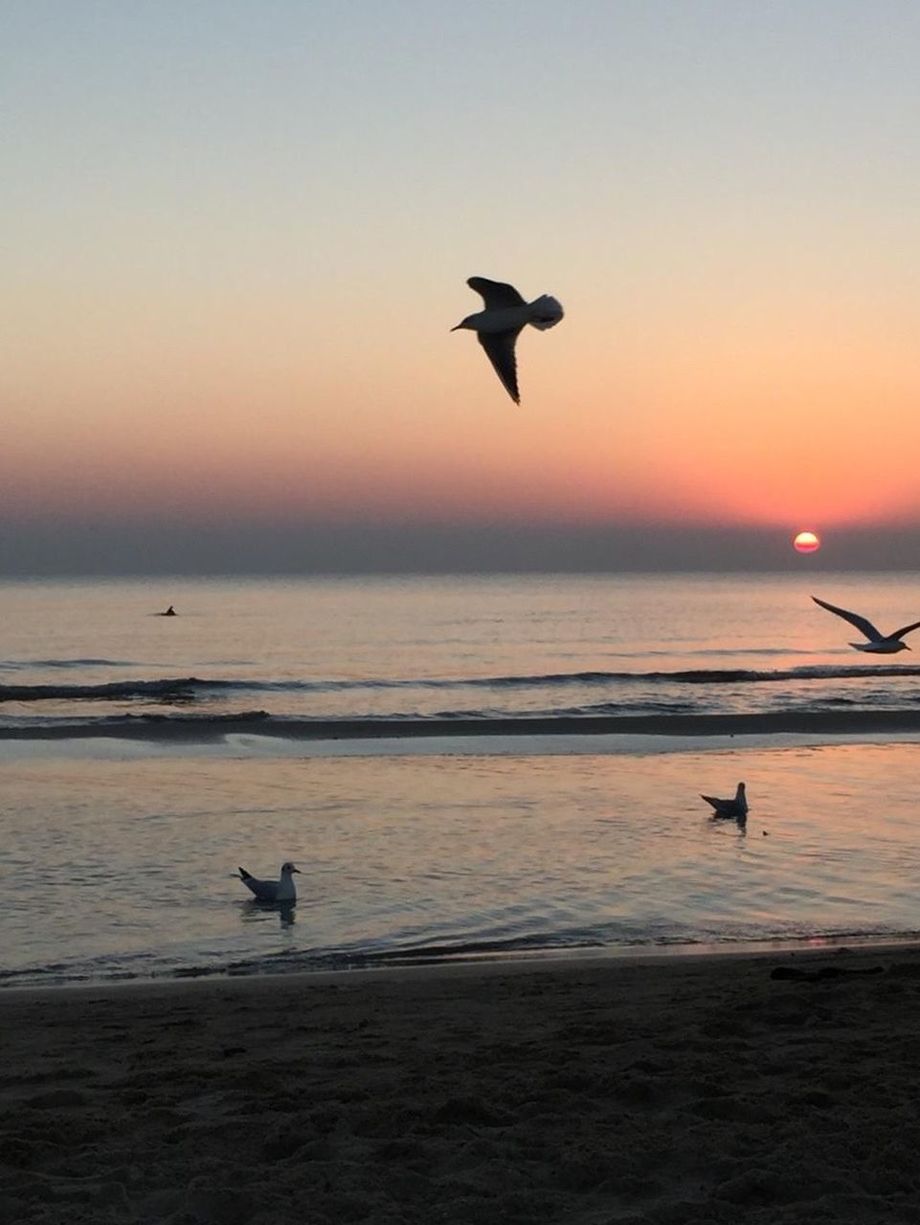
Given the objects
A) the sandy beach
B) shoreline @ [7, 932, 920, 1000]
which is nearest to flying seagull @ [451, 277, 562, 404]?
the sandy beach

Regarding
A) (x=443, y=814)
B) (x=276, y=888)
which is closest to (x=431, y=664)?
(x=443, y=814)

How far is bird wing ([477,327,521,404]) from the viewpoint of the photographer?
21.2 ft

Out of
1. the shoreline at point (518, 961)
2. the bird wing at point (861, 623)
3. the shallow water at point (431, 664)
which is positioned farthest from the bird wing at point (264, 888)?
the shallow water at point (431, 664)

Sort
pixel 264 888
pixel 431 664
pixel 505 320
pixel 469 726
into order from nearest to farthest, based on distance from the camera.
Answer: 1. pixel 505 320
2. pixel 264 888
3. pixel 469 726
4. pixel 431 664

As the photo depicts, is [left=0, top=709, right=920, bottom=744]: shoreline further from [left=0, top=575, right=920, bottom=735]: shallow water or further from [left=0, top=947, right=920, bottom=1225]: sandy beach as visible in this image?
[left=0, top=947, right=920, bottom=1225]: sandy beach

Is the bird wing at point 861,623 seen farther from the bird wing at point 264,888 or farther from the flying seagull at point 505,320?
the flying seagull at point 505,320

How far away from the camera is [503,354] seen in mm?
6496

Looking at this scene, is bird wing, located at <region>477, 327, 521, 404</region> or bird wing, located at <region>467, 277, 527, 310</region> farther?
bird wing, located at <region>477, 327, 521, 404</region>

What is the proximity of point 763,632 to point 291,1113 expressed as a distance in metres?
66.3

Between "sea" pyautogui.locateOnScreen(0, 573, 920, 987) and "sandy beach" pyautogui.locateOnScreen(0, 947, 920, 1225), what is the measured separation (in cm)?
199

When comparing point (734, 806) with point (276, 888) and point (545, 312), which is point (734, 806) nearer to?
point (276, 888)

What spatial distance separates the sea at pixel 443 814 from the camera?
1079 centimetres

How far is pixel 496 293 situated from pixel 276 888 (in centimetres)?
673

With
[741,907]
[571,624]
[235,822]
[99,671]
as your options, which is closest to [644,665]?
[99,671]
